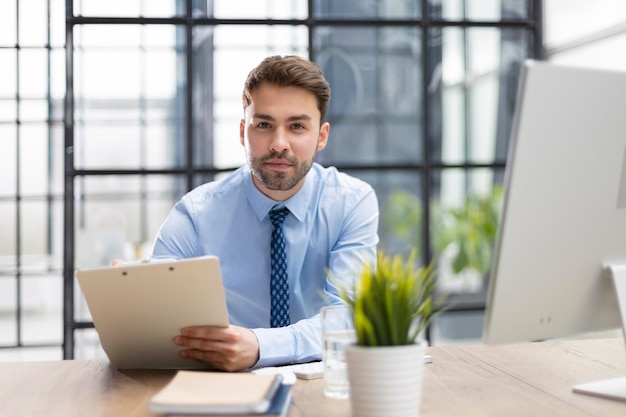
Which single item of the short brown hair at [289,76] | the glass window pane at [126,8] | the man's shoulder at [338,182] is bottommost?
the man's shoulder at [338,182]

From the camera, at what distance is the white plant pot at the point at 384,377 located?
3.51ft

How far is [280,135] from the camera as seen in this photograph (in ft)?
7.15

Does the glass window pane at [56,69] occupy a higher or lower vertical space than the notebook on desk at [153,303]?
higher

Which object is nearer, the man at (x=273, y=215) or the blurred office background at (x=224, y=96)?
the man at (x=273, y=215)

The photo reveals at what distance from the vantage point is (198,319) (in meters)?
1.52

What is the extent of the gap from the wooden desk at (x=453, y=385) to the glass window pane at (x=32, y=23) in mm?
2243

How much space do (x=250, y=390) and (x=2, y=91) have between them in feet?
10.0

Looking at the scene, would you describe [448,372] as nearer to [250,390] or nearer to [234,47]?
[250,390]

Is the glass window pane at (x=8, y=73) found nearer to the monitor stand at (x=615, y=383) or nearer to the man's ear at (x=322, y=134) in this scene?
the man's ear at (x=322, y=134)

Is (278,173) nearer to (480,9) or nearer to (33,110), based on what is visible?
(480,9)

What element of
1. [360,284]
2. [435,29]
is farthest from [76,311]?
[360,284]

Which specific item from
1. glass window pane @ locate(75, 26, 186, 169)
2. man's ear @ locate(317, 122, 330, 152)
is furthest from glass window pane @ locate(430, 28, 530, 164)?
glass window pane @ locate(75, 26, 186, 169)

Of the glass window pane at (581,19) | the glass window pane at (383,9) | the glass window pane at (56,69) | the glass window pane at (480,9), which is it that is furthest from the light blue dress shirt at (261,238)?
the glass window pane at (581,19)

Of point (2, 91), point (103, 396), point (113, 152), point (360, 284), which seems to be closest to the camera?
point (360, 284)
